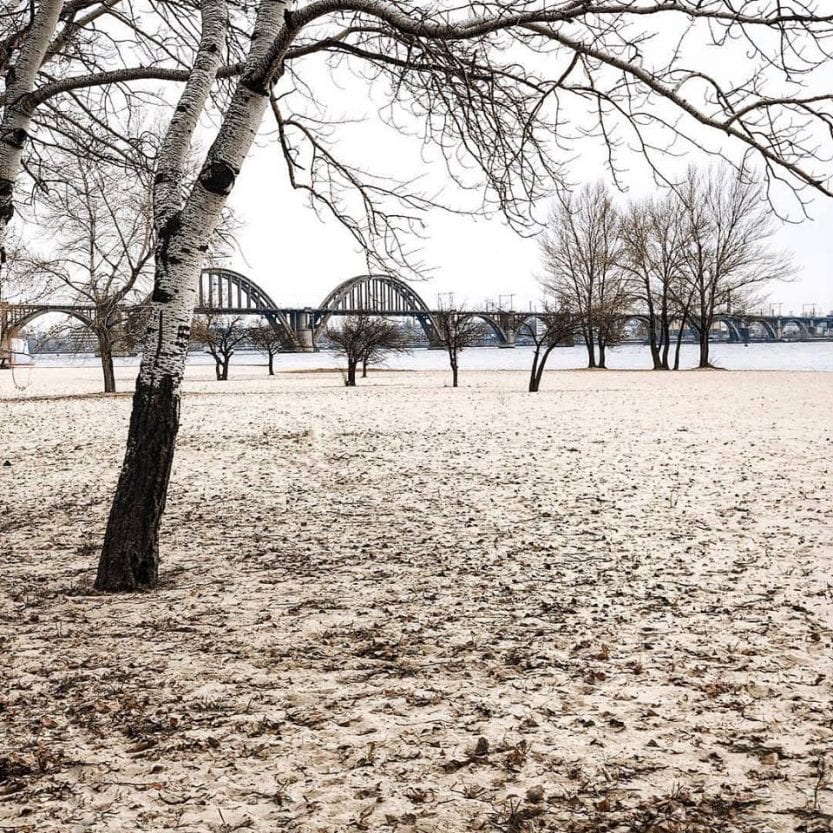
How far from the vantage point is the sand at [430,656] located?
3.07 meters

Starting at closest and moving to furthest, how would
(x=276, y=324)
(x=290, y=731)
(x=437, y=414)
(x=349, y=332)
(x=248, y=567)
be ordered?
1. (x=290, y=731)
2. (x=248, y=567)
3. (x=437, y=414)
4. (x=349, y=332)
5. (x=276, y=324)

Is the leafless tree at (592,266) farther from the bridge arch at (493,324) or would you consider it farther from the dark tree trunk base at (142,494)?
the dark tree trunk base at (142,494)

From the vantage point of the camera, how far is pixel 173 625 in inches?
201

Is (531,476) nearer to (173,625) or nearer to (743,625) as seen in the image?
(743,625)

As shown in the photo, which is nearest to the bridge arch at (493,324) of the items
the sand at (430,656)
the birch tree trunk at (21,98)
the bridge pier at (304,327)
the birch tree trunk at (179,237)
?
the bridge pier at (304,327)

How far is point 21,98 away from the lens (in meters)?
6.15

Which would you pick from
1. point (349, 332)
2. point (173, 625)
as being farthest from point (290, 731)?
point (349, 332)

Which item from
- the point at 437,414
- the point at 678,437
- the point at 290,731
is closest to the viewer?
the point at 290,731

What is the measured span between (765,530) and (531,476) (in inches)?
140

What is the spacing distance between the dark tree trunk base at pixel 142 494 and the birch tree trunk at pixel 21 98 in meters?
2.07

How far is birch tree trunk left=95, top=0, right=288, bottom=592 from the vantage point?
5.36 metres

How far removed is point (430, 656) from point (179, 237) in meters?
3.14

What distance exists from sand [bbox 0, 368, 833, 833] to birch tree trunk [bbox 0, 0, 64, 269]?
3.08 m

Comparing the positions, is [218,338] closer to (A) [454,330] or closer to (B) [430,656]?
(A) [454,330]
